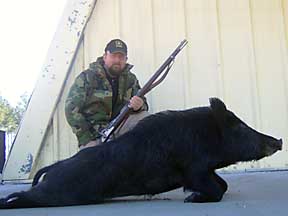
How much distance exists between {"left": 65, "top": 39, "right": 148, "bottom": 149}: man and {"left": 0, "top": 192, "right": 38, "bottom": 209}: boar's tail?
110 centimetres

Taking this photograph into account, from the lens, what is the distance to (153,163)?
97.5 inches

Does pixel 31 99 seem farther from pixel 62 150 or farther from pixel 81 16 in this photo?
pixel 81 16

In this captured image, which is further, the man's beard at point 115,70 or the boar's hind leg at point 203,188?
the man's beard at point 115,70

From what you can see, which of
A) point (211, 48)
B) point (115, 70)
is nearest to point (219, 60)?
point (211, 48)

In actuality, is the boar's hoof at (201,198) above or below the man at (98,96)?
below

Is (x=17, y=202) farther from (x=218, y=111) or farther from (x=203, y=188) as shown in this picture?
(x=218, y=111)

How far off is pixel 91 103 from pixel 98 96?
2.6 inches

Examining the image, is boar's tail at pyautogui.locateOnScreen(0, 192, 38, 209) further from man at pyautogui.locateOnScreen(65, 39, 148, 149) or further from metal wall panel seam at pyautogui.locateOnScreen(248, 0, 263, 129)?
metal wall panel seam at pyautogui.locateOnScreen(248, 0, 263, 129)

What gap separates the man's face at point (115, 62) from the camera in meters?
3.54

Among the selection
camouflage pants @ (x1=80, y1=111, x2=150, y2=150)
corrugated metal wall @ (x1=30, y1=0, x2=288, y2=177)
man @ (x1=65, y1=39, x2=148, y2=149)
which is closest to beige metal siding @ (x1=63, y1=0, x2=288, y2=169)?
corrugated metal wall @ (x1=30, y1=0, x2=288, y2=177)

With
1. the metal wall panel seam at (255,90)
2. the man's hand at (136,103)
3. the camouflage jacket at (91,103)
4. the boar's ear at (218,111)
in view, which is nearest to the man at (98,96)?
the camouflage jacket at (91,103)

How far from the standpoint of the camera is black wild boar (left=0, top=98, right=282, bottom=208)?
2.42m

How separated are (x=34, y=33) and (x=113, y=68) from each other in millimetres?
3482

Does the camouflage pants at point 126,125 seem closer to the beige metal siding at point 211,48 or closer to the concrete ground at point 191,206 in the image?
the concrete ground at point 191,206
